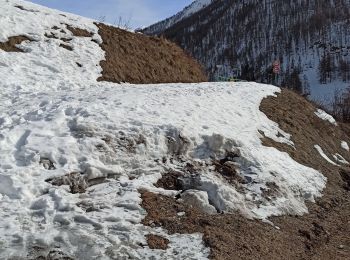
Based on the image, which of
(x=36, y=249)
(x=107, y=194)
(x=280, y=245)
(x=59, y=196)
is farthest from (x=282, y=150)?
(x=36, y=249)

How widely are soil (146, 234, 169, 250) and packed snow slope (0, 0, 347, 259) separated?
0.06 meters

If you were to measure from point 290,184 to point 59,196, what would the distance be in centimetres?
482

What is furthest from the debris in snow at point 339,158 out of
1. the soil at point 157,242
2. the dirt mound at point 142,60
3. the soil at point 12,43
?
the soil at point 12,43

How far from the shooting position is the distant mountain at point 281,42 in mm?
137625

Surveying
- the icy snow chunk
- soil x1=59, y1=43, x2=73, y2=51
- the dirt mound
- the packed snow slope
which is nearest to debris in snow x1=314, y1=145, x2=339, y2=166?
the packed snow slope

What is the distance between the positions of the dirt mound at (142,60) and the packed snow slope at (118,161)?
110 inches

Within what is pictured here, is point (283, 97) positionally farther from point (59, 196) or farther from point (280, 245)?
point (59, 196)

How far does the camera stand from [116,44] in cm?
1872

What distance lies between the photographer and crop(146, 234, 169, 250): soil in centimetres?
629

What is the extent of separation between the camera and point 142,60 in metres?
19.0

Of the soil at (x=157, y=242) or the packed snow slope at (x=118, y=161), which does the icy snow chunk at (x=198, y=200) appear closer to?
the packed snow slope at (x=118, y=161)

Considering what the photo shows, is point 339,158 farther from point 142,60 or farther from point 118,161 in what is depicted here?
point 142,60

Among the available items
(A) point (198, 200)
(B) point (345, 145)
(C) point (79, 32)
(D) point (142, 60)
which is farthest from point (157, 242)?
(D) point (142, 60)

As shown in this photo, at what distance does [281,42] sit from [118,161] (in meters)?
160
